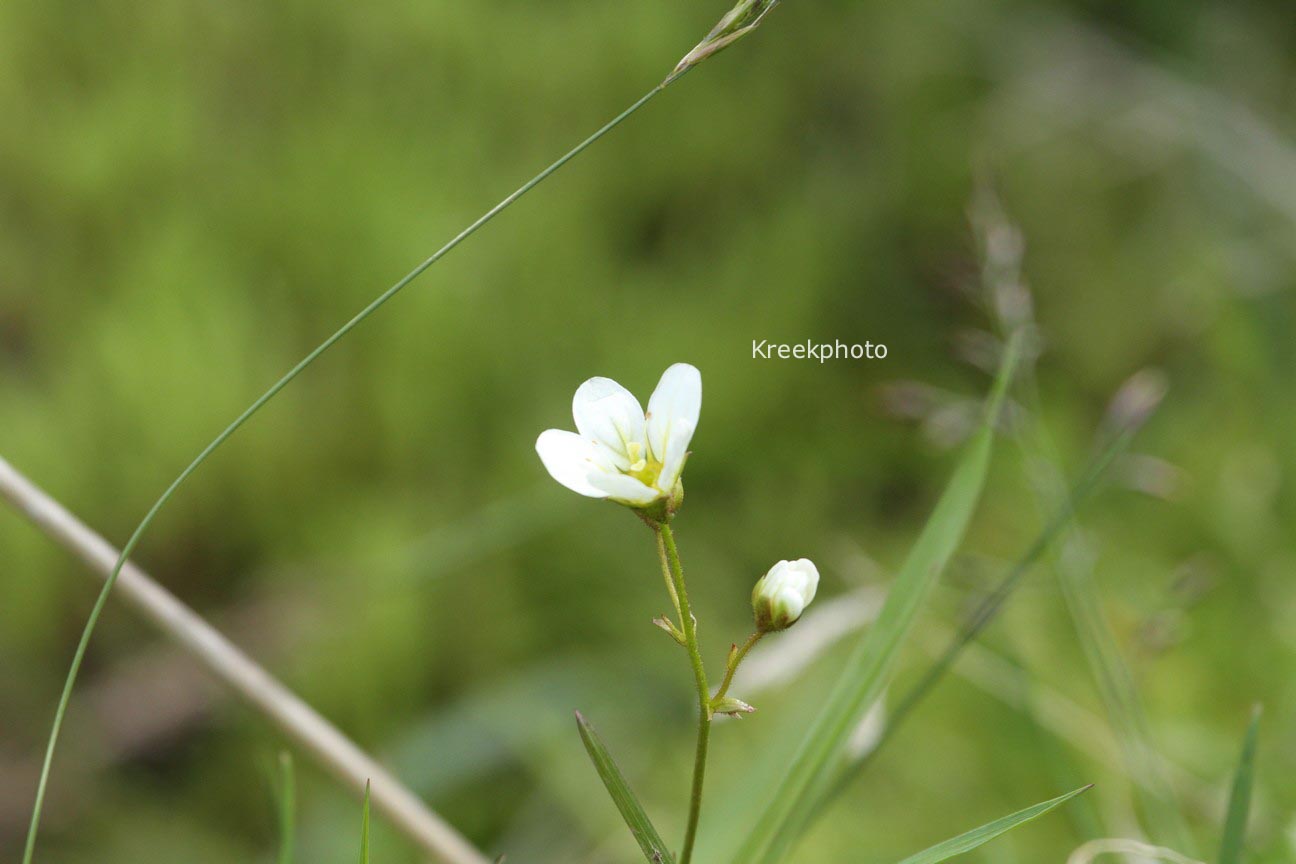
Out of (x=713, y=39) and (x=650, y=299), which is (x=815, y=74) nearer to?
(x=650, y=299)

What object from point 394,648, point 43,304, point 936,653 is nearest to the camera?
point 936,653

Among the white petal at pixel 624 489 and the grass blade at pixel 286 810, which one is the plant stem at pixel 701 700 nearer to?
the white petal at pixel 624 489

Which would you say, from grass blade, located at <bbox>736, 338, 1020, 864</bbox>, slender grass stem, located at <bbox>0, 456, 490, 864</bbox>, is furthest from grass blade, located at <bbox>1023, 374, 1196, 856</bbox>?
slender grass stem, located at <bbox>0, 456, 490, 864</bbox>

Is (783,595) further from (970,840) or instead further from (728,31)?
(728,31)

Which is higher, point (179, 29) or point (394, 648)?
point (179, 29)

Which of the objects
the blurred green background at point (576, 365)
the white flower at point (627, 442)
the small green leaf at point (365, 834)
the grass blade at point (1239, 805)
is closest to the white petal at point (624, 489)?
the white flower at point (627, 442)

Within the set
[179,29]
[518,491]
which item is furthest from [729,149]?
[179,29]

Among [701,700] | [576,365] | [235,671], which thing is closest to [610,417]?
[701,700]
